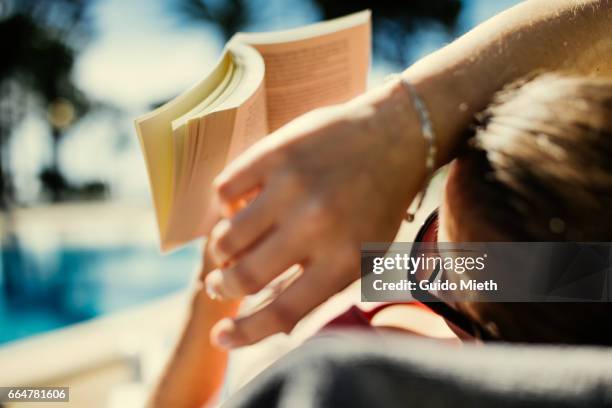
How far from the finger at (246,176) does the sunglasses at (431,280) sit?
259 millimetres

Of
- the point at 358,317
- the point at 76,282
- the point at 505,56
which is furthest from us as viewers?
the point at 76,282

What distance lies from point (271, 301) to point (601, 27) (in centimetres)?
63

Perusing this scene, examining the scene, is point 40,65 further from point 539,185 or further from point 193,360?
point 539,185

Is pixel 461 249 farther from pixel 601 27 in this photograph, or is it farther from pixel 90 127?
pixel 90 127

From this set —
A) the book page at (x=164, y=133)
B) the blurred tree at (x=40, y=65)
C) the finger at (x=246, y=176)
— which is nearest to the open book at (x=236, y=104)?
the book page at (x=164, y=133)

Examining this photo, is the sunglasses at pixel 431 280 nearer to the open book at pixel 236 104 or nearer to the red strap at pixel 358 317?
the red strap at pixel 358 317

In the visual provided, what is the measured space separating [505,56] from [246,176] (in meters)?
0.39

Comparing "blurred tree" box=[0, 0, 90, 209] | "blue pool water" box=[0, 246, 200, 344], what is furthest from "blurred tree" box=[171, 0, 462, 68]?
"blue pool water" box=[0, 246, 200, 344]

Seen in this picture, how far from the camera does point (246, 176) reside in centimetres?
50

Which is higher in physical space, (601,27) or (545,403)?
(601,27)

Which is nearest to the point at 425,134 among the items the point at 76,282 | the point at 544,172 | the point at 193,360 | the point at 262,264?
the point at 544,172

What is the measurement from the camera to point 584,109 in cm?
55

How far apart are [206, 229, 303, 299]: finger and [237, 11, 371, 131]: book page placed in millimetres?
484

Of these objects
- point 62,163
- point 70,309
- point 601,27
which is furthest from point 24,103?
point 601,27
